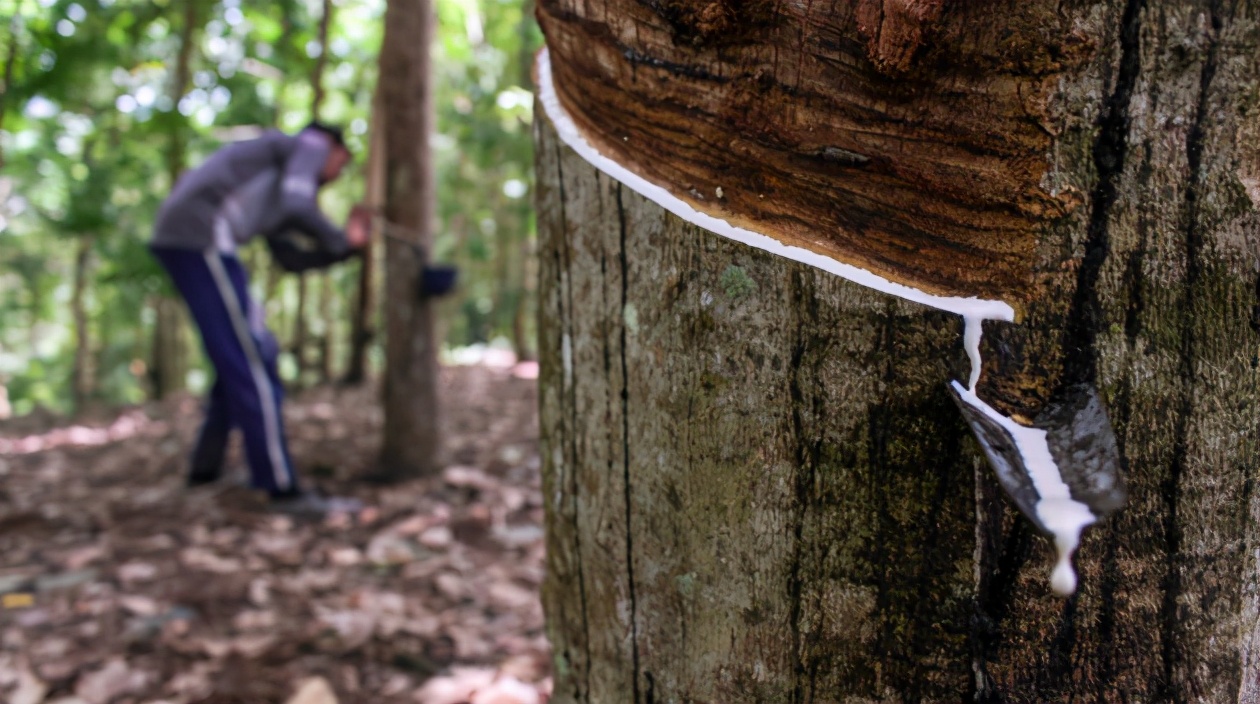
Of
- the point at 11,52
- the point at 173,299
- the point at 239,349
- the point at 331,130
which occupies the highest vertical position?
the point at 11,52

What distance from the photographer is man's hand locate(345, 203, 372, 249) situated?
3961mm

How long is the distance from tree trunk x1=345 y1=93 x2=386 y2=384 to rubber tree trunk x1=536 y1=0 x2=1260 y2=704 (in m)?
3.52

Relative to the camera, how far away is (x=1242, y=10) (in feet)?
2.00

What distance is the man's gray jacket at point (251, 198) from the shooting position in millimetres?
3570

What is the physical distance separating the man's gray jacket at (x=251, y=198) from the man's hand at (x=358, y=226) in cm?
4

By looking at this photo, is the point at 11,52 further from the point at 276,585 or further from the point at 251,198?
the point at 276,585

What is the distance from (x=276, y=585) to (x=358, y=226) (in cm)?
193

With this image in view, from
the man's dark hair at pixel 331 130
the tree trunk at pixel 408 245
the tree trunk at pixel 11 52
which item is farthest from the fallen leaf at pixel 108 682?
the tree trunk at pixel 11 52

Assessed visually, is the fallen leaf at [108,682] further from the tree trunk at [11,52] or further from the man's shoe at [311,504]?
the tree trunk at [11,52]

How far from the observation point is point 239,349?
12.0 feet

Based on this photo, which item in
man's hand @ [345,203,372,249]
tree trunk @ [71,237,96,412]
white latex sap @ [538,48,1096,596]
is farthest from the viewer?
tree trunk @ [71,237,96,412]

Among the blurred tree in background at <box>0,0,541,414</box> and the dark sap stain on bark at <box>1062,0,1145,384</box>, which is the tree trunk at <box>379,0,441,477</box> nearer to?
the blurred tree in background at <box>0,0,541,414</box>

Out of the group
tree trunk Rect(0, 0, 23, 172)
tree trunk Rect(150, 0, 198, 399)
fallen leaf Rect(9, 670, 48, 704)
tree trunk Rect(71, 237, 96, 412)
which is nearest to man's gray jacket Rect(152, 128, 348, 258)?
tree trunk Rect(0, 0, 23, 172)

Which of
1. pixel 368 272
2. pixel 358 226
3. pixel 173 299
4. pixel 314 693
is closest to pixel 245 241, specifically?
pixel 358 226
